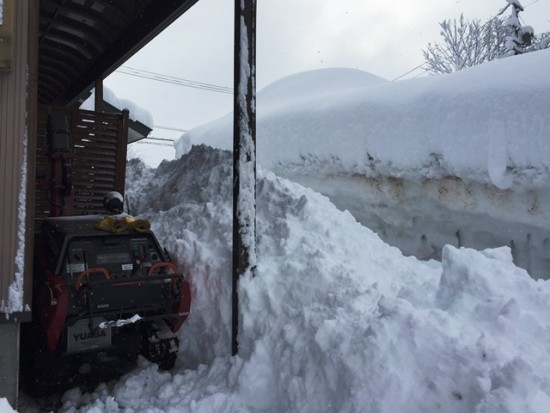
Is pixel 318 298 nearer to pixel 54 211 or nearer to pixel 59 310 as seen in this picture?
pixel 59 310

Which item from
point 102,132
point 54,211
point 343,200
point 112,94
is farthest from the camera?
point 112,94

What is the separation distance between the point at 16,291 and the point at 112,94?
961cm

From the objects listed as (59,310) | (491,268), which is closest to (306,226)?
(491,268)

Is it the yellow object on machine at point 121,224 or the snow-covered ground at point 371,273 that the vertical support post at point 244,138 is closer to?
the snow-covered ground at point 371,273

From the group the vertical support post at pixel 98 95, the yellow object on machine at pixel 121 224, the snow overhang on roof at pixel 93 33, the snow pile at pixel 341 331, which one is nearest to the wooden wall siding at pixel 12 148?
the yellow object on machine at pixel 121 224

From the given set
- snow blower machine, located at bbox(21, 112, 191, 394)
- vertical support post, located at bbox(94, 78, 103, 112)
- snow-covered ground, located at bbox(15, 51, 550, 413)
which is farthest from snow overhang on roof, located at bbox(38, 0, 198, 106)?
snow blower machine, located at bbox(21, 112, 191, 394)

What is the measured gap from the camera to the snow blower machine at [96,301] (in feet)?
12.2

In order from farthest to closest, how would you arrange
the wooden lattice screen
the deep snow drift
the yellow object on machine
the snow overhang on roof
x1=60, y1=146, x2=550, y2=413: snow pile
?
the wooden lattice screen, the snow overhang on roof, the deep snow drift, the yellow object on machine, x1=60, y1=146, x2=550, y2=413: snow pile

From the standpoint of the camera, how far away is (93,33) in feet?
24.3

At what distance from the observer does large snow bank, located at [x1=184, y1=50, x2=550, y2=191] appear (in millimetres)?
5895

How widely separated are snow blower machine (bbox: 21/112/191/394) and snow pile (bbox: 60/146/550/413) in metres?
0.33

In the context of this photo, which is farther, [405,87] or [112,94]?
[112,94]

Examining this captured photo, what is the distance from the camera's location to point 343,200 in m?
8.71

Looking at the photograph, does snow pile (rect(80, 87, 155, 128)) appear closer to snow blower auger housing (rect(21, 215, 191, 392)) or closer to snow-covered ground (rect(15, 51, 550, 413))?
snow-covered ground (rect(15, 51, 550, 413))
